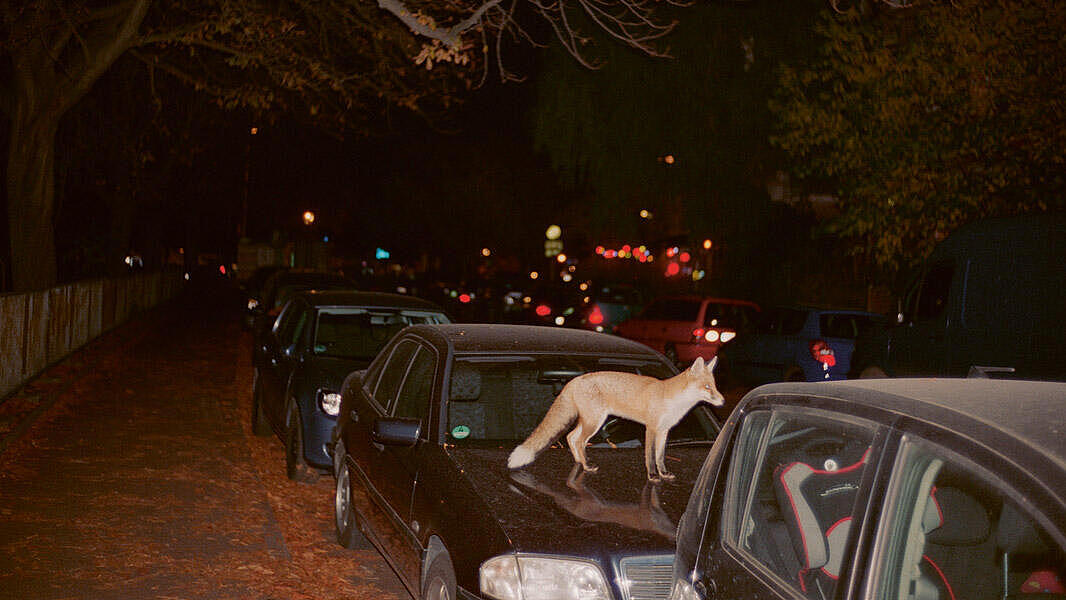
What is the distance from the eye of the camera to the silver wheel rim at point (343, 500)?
285 inches

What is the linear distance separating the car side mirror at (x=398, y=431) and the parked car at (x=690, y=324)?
513 inches

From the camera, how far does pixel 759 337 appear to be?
16016 mm

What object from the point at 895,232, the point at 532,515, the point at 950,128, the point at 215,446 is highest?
the point at 950,128

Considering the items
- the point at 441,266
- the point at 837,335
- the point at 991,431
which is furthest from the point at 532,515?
the point at 441,266

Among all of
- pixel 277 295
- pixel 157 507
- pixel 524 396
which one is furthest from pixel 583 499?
pixel 277 295

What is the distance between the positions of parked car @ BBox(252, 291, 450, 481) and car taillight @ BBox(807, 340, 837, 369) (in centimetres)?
642

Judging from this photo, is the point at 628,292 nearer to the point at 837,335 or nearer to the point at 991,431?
the point at 837,335

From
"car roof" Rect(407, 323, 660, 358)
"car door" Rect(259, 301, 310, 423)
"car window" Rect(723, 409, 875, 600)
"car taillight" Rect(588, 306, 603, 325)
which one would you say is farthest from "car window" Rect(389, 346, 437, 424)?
"car taillight" Rect(588, 306, 603, 325)

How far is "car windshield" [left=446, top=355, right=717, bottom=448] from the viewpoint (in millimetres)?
6258

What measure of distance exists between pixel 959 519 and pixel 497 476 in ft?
8.87

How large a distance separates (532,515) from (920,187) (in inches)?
491

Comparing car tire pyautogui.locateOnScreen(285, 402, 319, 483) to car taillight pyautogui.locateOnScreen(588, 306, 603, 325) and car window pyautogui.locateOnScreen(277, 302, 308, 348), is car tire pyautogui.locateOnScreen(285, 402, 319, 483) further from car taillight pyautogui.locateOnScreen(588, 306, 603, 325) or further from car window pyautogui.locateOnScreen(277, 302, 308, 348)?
car taillight pyautogui.locateOnScreen(588, 306, 603, 325)

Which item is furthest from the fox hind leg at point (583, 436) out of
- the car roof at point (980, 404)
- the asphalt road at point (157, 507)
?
the car roof at point (980, 404)

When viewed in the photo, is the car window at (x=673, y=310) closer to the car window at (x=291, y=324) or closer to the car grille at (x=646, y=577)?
the car window at (x=291, y=324)
